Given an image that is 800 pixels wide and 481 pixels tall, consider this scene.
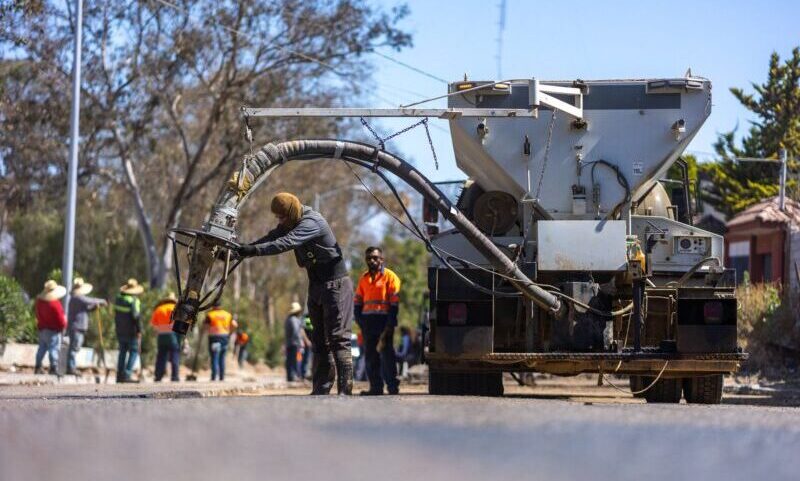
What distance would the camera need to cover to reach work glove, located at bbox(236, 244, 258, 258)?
40.9 feet

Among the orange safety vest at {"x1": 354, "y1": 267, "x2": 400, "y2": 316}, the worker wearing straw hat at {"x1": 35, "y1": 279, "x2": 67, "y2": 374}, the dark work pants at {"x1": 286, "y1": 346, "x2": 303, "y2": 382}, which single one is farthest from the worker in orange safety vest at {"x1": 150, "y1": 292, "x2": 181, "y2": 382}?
the orange safety vest at {"x1": 354, "y1": 267, "x2": 400, "y2": 316}

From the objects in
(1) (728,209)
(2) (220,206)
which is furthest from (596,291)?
(1) (728,209)

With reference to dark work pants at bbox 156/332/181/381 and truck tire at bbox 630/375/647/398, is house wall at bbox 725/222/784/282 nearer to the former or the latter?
dark work pants at bbox 156/332/181/381

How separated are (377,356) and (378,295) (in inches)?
27.0

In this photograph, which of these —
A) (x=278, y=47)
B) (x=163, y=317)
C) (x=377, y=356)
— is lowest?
(x=377, y=356)

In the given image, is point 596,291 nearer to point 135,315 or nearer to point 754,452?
point 754,452

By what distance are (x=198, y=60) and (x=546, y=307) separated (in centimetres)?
2192

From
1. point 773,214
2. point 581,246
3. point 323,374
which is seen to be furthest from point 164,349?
point 773,214

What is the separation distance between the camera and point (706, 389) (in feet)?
45.5

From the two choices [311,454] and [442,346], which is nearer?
[311,454]

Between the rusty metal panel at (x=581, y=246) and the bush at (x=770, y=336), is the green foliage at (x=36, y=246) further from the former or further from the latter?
the rusty metal panel at (x=581, y=246)

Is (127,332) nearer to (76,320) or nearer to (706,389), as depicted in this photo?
(76,320)

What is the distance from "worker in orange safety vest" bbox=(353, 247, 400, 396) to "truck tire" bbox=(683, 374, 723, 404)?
356 centimetres

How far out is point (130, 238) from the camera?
42.8 meters
